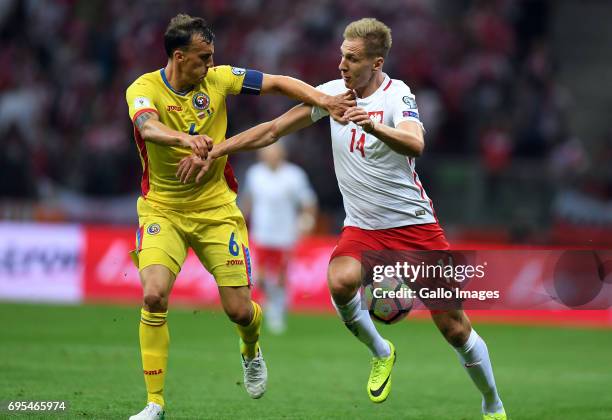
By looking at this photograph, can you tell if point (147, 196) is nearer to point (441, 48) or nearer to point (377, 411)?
point (377, 411)

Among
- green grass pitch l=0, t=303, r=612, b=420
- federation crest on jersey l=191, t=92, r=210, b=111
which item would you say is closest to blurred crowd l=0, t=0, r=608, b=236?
green grass pitch l=0, t=303, r=612, b=420

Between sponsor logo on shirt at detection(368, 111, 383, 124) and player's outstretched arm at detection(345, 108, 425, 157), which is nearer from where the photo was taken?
player's outstretched arm at detection(345, 108, 425, 157)

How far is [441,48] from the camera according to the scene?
20344 mm

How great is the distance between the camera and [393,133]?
684 centimetres

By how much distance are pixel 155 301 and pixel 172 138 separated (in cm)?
108

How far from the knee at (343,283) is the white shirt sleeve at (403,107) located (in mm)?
1067

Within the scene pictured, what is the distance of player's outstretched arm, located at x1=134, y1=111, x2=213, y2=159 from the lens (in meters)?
7.13

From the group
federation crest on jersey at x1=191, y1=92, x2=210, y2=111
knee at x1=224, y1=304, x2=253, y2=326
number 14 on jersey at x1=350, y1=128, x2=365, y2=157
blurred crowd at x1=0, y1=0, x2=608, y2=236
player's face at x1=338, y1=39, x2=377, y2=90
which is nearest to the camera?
player's face at x1=338, y1=39, x2=377, y2=90

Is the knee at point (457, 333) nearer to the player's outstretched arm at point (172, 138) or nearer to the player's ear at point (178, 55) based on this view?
the player's outstretched arm at point (172, 138)

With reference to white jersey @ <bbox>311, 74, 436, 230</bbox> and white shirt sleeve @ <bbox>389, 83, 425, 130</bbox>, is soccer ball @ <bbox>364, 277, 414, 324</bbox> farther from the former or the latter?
white shirt sleeve @ <bbox>389, 83, 425, 130</bbox>

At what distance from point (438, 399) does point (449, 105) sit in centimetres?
1100

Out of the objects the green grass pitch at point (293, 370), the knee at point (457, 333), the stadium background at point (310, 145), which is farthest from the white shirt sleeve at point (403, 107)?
the stadium background at point (310, 145)

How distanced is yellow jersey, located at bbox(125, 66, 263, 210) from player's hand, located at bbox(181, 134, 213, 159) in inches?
13.4

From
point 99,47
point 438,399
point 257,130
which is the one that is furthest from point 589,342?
point 99,47
